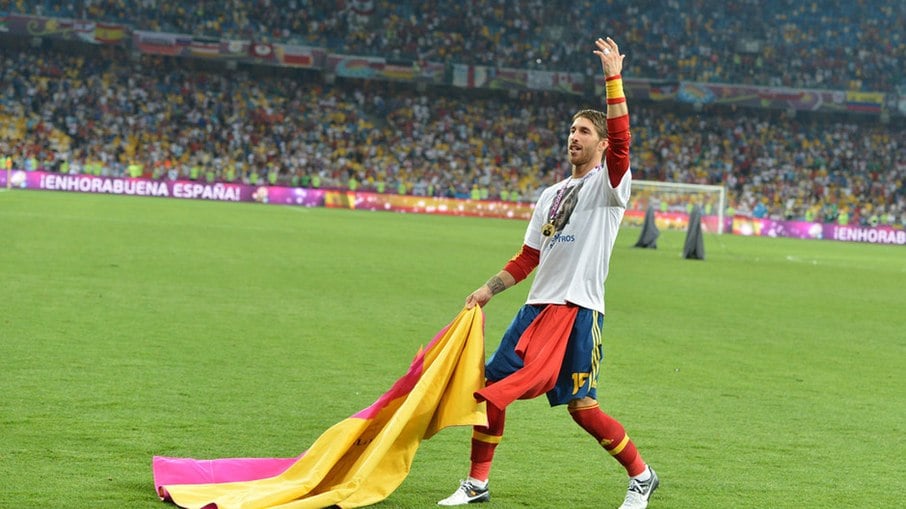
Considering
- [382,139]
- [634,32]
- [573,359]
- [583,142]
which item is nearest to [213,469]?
[573,359]

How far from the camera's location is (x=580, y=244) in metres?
5.86

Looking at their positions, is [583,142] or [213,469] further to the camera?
[213,469]

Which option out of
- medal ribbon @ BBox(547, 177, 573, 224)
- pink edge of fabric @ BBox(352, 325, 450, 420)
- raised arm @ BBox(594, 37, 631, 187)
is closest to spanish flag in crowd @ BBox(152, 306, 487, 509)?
pink edge of fabric @ BBox(352, 325, 450, 420)

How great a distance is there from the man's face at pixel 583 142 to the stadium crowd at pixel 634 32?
5316 cm

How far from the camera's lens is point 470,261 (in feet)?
77.8

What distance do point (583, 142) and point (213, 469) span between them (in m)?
2.43

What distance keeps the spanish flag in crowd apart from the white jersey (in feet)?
1.37

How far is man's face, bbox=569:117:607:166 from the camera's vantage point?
19.1ft

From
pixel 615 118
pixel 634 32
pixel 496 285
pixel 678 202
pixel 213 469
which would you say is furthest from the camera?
pixel 634 32

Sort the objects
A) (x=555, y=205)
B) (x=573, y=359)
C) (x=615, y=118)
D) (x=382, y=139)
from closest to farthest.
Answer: (x=615, y=118)
(x=573, y=359)
(x=555, y=205)
(x=382, y=139)

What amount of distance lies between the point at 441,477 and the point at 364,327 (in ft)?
21.9

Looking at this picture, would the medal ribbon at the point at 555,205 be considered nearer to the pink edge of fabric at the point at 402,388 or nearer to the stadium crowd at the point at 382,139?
the pink edge of fabric at the point at 402,388

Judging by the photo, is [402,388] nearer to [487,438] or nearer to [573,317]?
→ [487,438]

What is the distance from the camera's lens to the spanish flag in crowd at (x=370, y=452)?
564cm
